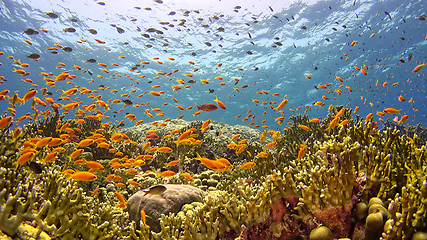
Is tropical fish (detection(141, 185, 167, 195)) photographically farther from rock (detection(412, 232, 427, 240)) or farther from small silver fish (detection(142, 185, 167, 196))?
rock (detection(412, 232, 427, 240))

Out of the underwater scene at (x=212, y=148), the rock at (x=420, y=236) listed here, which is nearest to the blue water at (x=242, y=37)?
the underwater scene at (x=212, y=148)

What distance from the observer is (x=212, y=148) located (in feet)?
30.8

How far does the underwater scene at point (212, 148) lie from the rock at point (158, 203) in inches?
1.0

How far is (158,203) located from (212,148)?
5.69m

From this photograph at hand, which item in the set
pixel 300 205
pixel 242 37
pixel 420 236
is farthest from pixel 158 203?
pixel 242 37

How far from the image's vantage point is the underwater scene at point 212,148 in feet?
7.62

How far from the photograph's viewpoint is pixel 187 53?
101 feet

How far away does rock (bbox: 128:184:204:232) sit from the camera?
3.69 m

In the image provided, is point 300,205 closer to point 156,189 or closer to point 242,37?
point 156,189

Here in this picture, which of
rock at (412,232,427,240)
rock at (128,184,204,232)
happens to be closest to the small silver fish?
rock at (128,184,204,232)

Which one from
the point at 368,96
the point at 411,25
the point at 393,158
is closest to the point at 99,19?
the point at 393,158

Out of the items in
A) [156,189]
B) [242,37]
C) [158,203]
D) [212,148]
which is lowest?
[158,203]

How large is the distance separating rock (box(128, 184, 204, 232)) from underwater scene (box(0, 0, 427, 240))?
0.08 feet

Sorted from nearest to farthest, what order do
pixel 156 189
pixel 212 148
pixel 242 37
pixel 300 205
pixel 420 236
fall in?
pixel 420 236
pixel 300 205
pixel 156 189
pixel 212 148
pixel 242 37
